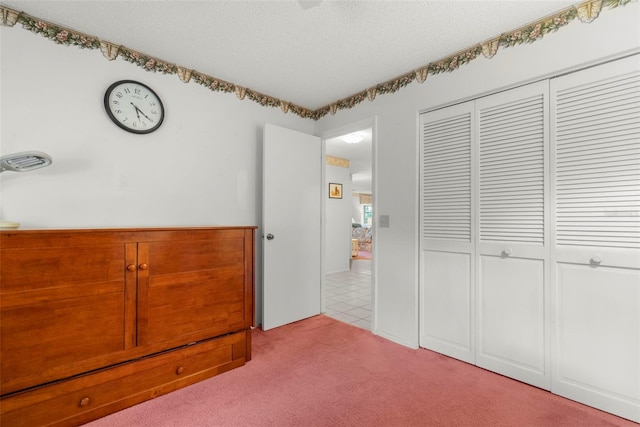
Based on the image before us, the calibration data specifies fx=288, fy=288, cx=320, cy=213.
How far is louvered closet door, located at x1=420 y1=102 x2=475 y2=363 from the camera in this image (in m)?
2.24

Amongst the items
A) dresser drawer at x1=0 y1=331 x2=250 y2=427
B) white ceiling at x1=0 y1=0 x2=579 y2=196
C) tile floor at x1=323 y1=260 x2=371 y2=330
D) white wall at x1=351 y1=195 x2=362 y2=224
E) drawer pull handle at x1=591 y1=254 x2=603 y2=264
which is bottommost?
tile floor at x1=323 y1=260 x2=371 y2=330

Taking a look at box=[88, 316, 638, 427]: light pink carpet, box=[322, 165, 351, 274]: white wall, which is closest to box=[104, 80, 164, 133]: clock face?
box=[88, 316, 638, 427]: light pink carpet

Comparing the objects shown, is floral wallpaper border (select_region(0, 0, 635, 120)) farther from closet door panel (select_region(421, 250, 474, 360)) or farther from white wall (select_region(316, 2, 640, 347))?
closet door panel (select_region(421, 250, 474, 360))

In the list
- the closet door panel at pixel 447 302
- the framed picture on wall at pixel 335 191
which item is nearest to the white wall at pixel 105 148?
the closet door panel at pixel 447 302

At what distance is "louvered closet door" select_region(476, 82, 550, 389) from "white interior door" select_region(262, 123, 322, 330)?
171 centimetres

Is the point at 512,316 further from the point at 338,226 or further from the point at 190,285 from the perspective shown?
the point at 338,226

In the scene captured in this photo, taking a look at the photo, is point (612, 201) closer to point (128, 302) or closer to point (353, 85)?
point (353, 85)

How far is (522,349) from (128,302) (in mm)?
2556

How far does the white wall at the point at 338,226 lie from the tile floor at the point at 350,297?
0.84ft

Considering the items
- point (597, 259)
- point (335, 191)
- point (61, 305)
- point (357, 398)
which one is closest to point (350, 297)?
point (357, 398)

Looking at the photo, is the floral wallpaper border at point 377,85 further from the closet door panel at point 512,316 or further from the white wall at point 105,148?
the closet door panel at point 512,316

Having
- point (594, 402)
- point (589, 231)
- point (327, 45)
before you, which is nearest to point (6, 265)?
point (327, 45)

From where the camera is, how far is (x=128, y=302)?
5.60 ft

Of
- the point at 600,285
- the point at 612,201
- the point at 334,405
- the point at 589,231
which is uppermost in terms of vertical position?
the point at 612,201
